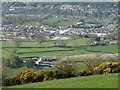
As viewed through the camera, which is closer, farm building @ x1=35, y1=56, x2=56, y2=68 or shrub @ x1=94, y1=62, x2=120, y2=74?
shrub @ x1=94, y1=62, x2=120, y2=74

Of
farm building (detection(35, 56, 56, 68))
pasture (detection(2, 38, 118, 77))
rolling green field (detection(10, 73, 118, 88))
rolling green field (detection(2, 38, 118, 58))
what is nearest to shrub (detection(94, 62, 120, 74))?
rolling green field (detection(10, 73, 118, 88))

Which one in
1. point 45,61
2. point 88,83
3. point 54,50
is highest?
point 88,83

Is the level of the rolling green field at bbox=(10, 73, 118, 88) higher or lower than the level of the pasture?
higher

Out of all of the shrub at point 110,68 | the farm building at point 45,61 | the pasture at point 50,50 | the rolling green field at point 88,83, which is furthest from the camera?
the pasture at point 50,50

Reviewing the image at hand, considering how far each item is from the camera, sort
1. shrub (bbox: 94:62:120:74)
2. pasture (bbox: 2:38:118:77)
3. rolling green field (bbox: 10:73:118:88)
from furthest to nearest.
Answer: pasture (bbox: 2:38:118:77) < shrub (bbox: 94:62:120:74) < rolling green field (bbox: 10:73:118:88)

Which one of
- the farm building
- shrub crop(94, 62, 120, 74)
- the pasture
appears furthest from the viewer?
the pasture

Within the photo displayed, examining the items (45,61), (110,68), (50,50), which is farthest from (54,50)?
(110,68)

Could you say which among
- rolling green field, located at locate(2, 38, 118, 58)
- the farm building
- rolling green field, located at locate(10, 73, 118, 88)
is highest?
rolling green field, located at locate(10, 73, 118, 88)

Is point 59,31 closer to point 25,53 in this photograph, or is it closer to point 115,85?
point 25,53

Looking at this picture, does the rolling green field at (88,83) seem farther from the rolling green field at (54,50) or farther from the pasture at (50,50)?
the rolling green field at (54,50)

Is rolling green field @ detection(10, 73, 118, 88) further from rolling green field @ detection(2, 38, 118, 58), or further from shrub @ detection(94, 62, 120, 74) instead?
rolling green field @ detection(2, 38, 118, 58)

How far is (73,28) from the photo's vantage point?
4450cm

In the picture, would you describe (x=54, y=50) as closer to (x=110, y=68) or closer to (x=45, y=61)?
(x=45, y=61)

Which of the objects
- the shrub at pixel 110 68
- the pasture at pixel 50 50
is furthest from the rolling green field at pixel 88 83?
the pasture at pixel 50 50
